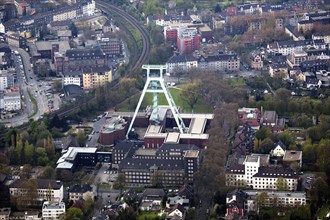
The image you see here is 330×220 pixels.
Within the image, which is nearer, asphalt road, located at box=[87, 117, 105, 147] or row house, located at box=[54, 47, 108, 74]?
asphalt road, located at box=[87, 117, 105, 147]

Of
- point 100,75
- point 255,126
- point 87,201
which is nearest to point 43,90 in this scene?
point 100,75

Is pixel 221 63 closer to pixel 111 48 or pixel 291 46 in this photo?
pixel 291 46

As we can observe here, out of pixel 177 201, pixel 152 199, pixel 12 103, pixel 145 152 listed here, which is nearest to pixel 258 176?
pixel 177 201

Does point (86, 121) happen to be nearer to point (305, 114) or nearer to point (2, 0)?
point (305, 114)

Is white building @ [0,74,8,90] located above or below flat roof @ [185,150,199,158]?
above

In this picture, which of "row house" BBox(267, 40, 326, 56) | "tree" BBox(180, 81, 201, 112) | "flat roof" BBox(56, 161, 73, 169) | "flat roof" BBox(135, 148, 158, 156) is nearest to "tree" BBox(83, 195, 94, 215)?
"flat roof" BBox(56, 161, 73, 169)

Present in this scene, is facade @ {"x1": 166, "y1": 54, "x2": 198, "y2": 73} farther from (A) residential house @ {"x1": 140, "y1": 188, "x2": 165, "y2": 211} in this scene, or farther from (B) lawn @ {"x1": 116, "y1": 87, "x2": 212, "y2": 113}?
(A) residential house @ {"x1": 140, "y1": 188, "x2": 165, "y2": 211}
